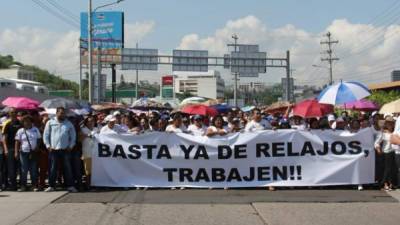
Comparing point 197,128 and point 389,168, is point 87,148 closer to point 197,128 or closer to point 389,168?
point 197,128

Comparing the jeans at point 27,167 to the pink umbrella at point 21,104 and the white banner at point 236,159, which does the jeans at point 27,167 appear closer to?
the white banner at point 236,159

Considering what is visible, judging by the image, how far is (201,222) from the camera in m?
9.45

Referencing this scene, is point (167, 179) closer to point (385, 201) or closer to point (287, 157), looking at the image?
point (287, 157)

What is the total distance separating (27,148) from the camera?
13070mm

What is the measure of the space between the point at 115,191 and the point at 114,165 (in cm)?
69

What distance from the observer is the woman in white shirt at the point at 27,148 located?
13094 mm

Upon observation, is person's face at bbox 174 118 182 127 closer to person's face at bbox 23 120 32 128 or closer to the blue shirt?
the blue shirt

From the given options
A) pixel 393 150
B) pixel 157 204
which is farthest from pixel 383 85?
pixel 157 204

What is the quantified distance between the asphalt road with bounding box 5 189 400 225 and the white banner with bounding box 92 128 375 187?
17.6 inches

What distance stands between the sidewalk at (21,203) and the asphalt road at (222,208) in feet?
→ 0.47

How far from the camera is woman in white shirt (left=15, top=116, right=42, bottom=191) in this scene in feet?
43.0

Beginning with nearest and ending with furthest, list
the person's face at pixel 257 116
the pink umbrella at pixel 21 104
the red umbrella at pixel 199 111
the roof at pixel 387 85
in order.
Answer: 1. the person's face at pixel 257 116
2. the pink umbrella at pixel 21 104
3. the red umbrella at pixel 199 111
4. the roof at pixel 387 85

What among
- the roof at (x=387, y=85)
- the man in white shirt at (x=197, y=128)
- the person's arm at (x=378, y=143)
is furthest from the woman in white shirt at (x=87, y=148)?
the roof at (x=387, y=85)

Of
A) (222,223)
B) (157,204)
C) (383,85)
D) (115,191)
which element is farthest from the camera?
(383,85)
